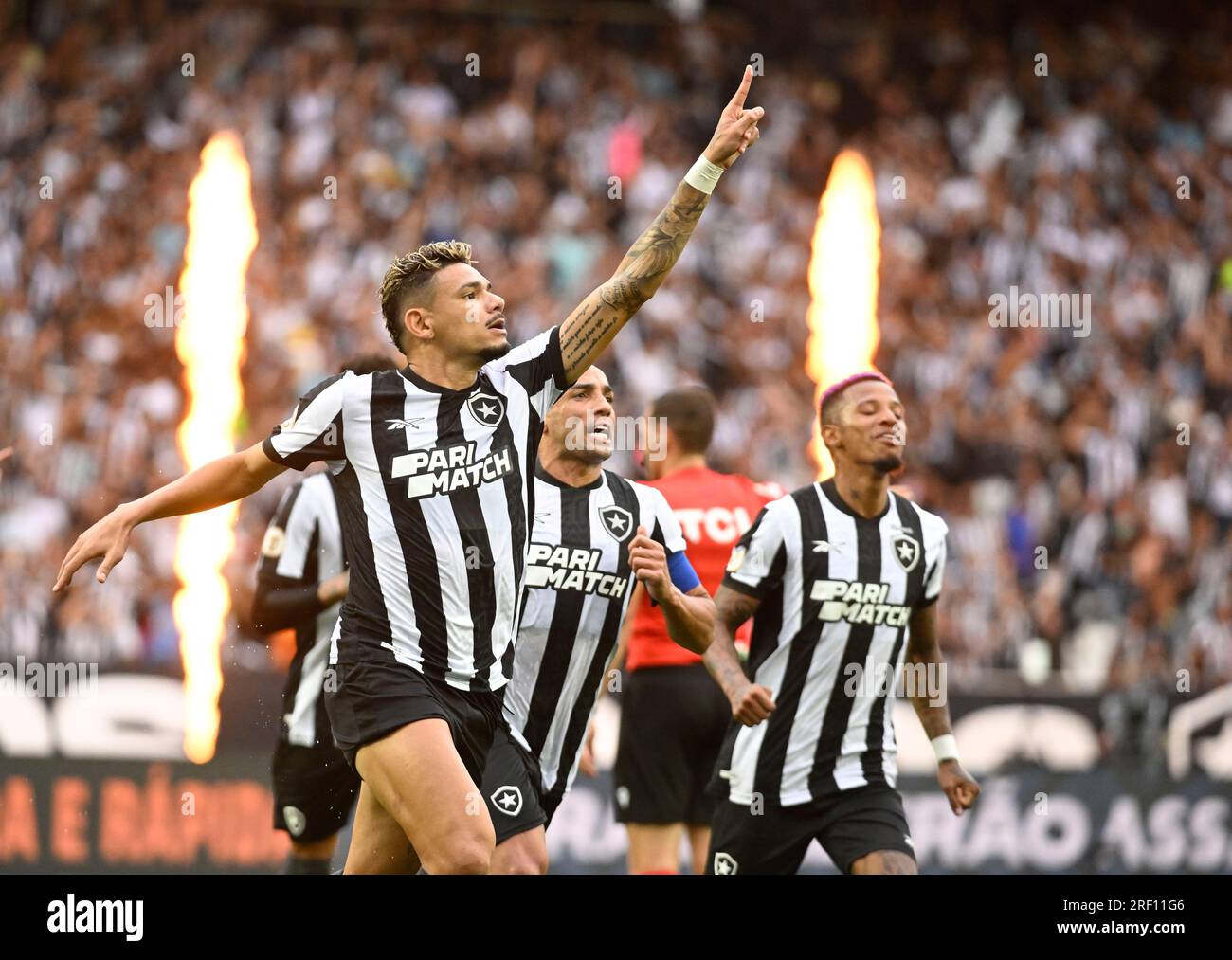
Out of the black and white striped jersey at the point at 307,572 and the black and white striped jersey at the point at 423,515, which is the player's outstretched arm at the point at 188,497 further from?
the black and white striped jersey at the point at 307,572

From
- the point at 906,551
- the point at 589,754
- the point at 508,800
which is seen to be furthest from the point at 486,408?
the point at 589,754

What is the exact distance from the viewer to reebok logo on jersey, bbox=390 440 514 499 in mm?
5840

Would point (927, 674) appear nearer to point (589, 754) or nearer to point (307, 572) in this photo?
point (589, 754)

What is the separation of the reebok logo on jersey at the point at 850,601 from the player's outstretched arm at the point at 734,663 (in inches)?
10.4

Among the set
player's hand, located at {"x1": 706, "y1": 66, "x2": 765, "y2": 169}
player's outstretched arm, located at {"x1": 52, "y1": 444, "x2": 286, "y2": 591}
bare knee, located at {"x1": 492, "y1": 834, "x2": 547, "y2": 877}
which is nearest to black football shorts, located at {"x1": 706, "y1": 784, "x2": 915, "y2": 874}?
bare knee, located at {"x1": 492, "y1": 834, "x2": 547, "y2": 877}

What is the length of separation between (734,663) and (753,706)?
33 cm

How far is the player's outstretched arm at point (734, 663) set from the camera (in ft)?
20.9

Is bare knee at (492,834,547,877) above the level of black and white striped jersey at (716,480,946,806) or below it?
below

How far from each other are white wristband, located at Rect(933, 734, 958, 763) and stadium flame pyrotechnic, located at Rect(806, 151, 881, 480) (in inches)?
415

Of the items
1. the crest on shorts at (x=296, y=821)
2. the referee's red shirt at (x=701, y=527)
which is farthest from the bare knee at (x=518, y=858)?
the referee's red shirt at (x=701, y=527)

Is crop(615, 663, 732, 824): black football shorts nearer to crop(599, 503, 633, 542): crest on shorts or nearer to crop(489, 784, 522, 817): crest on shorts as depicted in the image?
crop(599, 503, 633, 542): crest on shorts

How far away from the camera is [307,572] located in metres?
8.01
